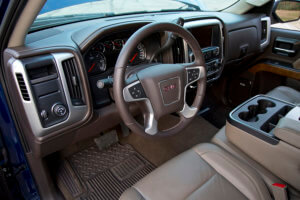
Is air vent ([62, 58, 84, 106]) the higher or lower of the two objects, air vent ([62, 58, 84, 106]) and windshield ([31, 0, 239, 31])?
the lower

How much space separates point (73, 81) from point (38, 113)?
0.21 m

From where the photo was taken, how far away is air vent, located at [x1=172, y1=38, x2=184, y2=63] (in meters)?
1.58

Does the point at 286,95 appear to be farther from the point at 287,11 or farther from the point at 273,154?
the point at 287,11

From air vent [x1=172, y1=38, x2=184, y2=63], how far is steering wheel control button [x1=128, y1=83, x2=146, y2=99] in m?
0.56

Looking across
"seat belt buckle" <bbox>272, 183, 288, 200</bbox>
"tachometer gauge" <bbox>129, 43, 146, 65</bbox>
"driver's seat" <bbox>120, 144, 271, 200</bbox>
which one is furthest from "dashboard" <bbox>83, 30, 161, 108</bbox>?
"seat belt buckle" <bbox>272, 183, 288, 200</bbox>

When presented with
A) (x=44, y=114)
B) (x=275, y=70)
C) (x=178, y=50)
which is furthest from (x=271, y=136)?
(x=275, y=70)

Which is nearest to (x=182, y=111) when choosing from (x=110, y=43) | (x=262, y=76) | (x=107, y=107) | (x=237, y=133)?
(x=237, y=133)

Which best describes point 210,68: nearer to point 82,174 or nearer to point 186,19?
point 186,19

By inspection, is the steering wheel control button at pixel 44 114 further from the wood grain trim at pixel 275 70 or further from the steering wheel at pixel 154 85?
the wood grain trim at pixel 275 70

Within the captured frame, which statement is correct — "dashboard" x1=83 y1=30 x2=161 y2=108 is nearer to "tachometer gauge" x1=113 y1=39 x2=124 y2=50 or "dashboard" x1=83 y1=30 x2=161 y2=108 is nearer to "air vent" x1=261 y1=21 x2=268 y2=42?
"tachometer gauge" x1=113 y1=39 x2=124 y2=50

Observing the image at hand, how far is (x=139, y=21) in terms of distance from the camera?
1413 millimetres

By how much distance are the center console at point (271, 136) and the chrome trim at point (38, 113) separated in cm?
80

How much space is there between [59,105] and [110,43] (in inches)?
18.8

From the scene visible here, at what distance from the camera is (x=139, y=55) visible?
1.53m
